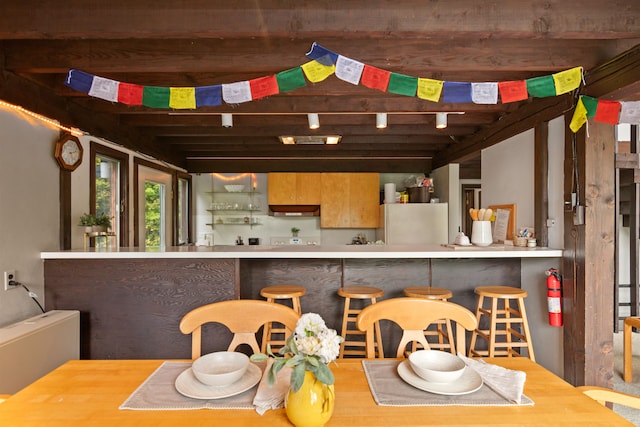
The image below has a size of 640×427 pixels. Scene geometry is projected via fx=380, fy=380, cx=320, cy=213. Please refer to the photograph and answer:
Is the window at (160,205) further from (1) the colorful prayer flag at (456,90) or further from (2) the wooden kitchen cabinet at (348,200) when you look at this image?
(1) the colorful prayer flag at (456,90)

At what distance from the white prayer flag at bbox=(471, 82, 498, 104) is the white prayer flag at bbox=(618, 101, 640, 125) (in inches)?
29.2

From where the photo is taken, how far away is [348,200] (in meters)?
5.93

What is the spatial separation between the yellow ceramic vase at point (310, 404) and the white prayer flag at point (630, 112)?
251cm

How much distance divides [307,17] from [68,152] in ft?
7.75

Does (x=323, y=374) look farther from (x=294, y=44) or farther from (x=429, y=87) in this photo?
(x=294, y=44)

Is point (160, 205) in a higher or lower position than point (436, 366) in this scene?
→ higher

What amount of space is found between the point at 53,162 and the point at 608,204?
4.10 meters

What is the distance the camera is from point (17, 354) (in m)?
2.16

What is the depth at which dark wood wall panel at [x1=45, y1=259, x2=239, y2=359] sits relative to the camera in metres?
2.89

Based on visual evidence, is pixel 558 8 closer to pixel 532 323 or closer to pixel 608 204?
pixel 608 204

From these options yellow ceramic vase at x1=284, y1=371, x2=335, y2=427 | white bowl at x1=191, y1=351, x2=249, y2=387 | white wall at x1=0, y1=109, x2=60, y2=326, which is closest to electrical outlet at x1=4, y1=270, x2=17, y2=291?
white wall at x1=0, y1=109, x2=60, y2=326

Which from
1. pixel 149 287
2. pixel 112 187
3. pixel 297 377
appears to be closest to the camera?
pixel 297 377

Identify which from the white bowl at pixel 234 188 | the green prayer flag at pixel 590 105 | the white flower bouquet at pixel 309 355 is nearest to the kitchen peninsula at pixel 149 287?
the green prayer flag at pixel 590 105

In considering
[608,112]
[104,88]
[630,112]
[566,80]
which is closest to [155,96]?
[104,88]
